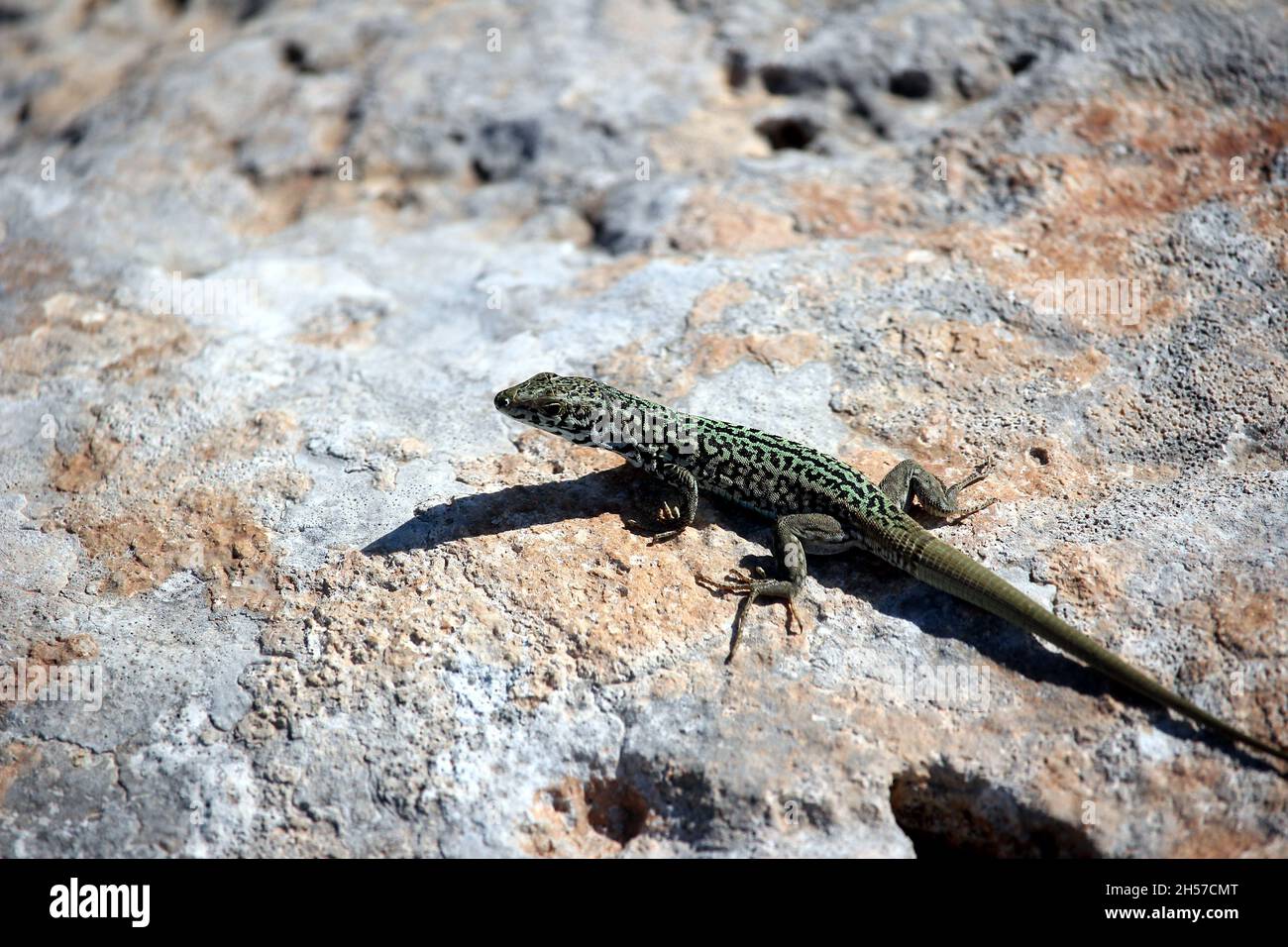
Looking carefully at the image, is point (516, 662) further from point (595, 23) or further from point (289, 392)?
point (595, 23)

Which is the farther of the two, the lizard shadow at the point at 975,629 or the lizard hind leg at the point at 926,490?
the lizard hind leg at the point at 926,490

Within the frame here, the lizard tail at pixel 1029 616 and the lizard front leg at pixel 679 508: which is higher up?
the lizard tail at pixel 1029 616

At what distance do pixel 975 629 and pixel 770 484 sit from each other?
1168 millimetres

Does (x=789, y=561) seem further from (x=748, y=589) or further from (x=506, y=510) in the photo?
(x=506, y=510)

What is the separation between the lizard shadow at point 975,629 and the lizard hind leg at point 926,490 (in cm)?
13

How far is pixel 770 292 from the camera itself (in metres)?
5.99

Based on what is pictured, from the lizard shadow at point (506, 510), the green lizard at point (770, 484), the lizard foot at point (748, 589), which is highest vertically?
the green lizard at point (770, 484)

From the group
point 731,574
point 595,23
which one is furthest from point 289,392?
point 595,23

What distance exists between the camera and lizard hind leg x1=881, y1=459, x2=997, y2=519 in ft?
15.6

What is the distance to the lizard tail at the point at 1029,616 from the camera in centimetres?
380

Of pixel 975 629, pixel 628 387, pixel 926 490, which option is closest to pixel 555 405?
pixel 628 387

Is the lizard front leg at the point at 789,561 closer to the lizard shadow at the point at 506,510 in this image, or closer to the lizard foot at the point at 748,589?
the lizard foot at the point at 748,589

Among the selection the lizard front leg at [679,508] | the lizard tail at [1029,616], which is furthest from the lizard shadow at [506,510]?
the lizard tail at [1029,616]

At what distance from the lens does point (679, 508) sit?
5.02 meters
